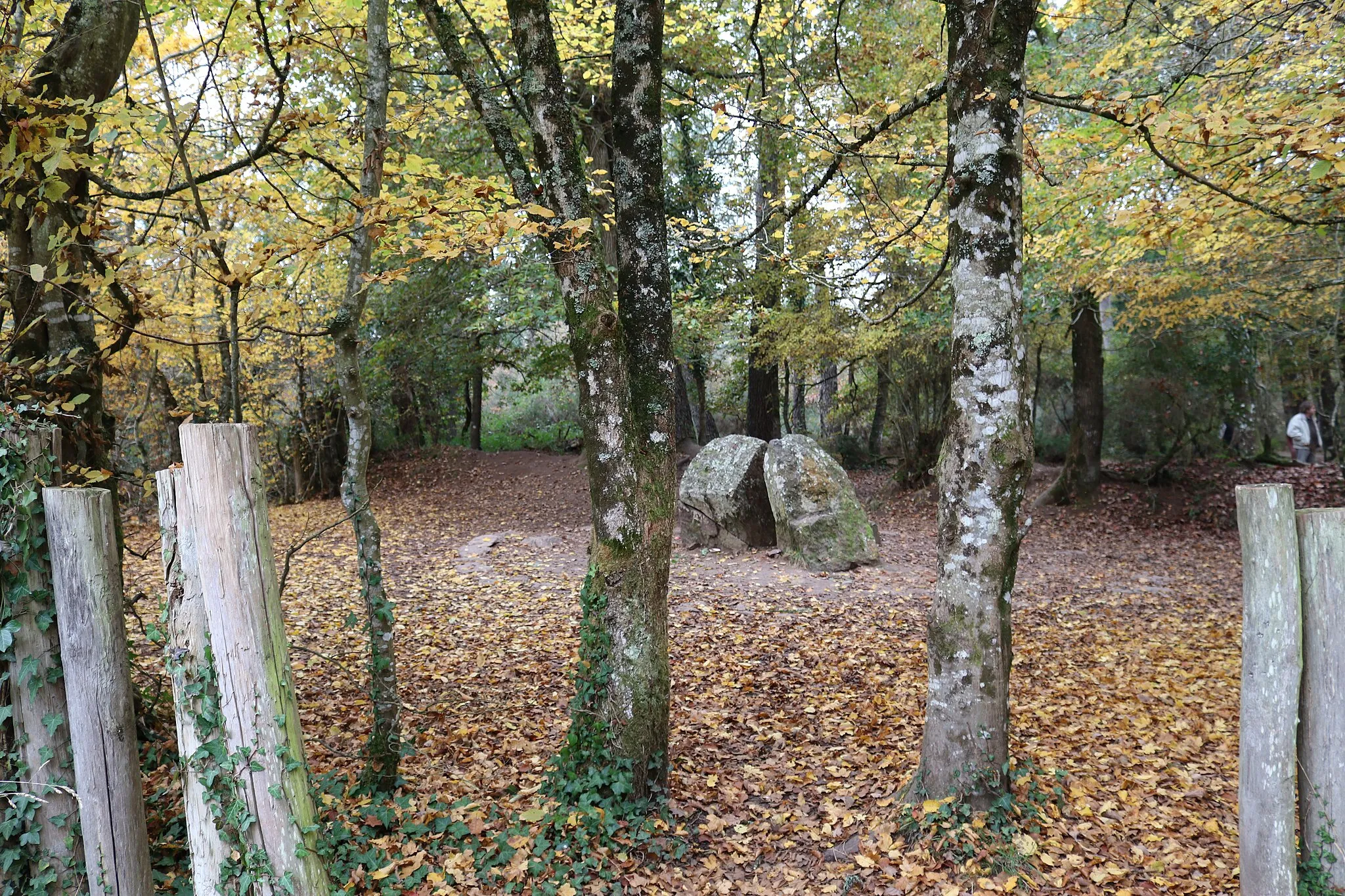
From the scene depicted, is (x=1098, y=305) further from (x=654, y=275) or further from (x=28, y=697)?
(x=28, y=697)

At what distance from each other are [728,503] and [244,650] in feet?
27.7

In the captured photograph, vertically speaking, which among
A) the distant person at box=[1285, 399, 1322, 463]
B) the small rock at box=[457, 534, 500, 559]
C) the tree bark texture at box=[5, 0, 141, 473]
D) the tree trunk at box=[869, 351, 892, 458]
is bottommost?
the small rock at box=[457, 534, 500, 559]

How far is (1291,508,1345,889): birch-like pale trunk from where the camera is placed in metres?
2.59

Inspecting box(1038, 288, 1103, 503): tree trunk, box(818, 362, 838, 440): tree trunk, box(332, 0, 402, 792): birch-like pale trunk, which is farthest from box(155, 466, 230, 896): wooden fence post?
box(818, 362, 838, 440): tree trunk

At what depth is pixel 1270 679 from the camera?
8.76 ft

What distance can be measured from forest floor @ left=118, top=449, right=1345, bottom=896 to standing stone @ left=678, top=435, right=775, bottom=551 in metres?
0.43

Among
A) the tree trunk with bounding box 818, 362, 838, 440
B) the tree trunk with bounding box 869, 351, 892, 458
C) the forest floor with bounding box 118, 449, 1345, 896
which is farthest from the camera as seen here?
the tree trunk with bounding box 818, 362, 838, 440

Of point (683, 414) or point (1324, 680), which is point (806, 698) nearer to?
point (1324, 680)

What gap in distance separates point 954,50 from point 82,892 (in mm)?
4848

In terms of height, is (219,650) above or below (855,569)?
above

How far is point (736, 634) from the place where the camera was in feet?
23.8

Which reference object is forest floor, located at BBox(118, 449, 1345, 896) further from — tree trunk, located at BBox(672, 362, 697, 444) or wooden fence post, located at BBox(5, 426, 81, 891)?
tree trunk, located at BBox(672, 362, 697, 444)

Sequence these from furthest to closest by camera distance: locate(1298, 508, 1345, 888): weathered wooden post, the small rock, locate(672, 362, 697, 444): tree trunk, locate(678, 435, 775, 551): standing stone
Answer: locate(672, 362, 697, 444): tree trunk < the small rock < locate(678, 435, 775, 551): standing stone < locate(1298, 508, 1345, 888): weathered wooden post

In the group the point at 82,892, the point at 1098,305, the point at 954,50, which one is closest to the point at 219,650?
the point at 82,892
